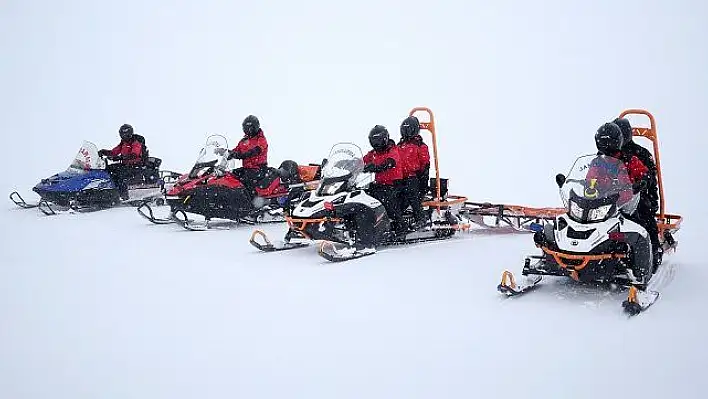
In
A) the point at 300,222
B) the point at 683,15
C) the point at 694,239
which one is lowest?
the point at 694,239

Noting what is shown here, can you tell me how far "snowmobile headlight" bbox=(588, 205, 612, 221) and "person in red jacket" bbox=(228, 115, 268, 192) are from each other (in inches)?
231

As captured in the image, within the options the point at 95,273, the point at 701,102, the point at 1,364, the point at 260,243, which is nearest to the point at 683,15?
the point at 701,102

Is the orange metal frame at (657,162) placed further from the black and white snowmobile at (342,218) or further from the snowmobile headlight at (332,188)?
the snowmobile headlight at (332,188)

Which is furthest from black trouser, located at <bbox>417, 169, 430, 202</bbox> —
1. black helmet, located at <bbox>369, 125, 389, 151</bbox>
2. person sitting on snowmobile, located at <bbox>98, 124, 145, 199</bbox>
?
person sitting on snowmobile, located at <bbox>98, 124, 145, 199</bbox>

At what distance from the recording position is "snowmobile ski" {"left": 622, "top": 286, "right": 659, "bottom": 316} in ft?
20.2

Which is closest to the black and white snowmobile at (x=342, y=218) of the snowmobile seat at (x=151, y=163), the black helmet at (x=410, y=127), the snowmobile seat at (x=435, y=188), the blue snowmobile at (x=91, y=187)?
the snowmobile seat at (x=435, y=188)

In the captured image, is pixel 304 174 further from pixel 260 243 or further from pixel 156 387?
pixel 156 387

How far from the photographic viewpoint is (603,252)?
6.57 m

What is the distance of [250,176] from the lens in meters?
11.5

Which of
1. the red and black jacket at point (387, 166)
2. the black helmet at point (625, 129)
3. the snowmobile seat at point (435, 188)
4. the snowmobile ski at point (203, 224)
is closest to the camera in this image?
the black helmet at point (625, 129)

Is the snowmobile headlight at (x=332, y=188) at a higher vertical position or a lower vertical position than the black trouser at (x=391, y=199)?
higher

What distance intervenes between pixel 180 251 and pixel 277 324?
3619 mm

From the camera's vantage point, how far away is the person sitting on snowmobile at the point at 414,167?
9750 mm

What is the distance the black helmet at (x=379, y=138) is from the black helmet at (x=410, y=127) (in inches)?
13.7
